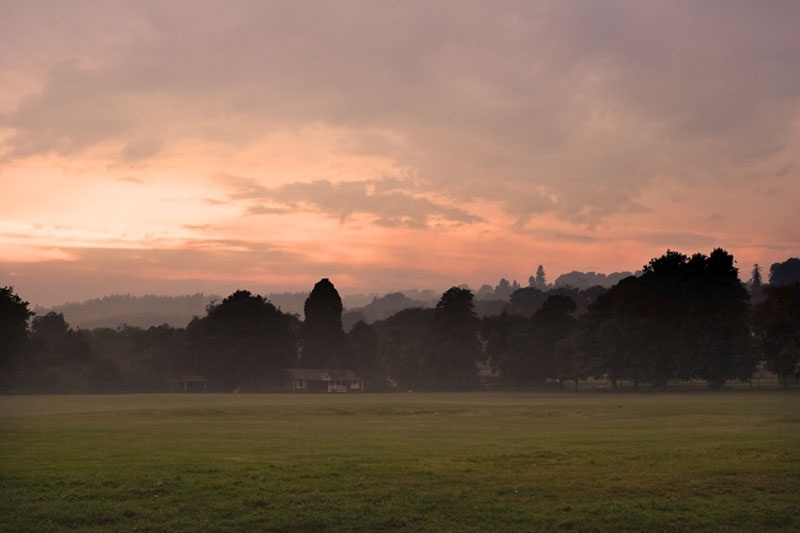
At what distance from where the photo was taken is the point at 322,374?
548ft

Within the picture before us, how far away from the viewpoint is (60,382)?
15050 centimetres

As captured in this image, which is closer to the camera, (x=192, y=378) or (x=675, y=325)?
(x=675, y=325)

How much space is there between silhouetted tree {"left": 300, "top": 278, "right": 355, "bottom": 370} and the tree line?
248 mm

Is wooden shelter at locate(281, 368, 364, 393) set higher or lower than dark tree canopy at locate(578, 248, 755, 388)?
lower

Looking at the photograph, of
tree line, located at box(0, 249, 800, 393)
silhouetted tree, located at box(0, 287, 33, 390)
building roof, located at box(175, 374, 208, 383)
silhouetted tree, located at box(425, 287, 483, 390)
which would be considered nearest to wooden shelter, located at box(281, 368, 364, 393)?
tree line, located at box(0, 249, 800, 393)

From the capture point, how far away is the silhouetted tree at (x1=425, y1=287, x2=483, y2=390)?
16412cm

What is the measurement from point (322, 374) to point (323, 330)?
11468mm

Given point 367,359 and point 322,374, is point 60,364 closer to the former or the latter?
point 322,374

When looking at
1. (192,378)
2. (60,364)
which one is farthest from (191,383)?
(60,364)

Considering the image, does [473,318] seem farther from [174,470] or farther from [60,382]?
[174,470]

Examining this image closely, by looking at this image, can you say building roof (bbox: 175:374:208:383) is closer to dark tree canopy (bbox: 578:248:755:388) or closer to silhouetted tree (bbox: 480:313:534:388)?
silhouetted tree (bbox: 480:313:534:388)

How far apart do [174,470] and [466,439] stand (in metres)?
15.6

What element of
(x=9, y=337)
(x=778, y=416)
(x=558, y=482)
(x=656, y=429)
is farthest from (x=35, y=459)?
(x=9, y=337)

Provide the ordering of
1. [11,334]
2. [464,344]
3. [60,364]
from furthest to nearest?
[464,344]
[60,364]
[11,334]
